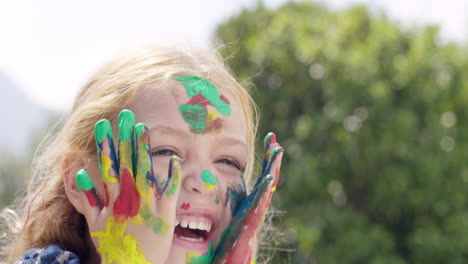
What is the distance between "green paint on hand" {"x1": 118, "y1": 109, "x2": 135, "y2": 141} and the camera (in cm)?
174

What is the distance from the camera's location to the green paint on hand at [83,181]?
1.82 metres

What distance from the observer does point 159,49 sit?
2225mm

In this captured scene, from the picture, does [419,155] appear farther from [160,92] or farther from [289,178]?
[160,92]

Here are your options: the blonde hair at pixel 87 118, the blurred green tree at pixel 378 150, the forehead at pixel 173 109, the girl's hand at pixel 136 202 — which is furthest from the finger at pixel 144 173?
the blurred green tree at pixel 378 150

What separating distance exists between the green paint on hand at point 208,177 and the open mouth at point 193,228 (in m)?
0.12

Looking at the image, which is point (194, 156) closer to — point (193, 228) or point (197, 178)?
point (197, 178)

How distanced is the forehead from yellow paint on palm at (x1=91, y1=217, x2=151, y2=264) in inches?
13.2

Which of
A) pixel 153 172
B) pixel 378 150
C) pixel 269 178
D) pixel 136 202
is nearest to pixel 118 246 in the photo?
pixel 136 202

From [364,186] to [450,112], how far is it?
4.66 ft

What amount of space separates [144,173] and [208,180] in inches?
9.2

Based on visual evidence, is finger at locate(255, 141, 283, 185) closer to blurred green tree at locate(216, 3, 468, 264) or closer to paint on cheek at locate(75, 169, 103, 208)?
paint on cheek at locate(75, 169, 103, 208)

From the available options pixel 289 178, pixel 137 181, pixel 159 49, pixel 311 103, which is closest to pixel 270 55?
pixel 311 103

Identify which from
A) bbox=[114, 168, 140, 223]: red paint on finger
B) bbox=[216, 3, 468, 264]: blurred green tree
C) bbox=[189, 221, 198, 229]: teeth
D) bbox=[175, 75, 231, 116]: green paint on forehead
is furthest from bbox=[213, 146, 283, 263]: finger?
bbox=[216, 3, 468, 264]: blurred green tree

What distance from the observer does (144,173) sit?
173 centimetres
